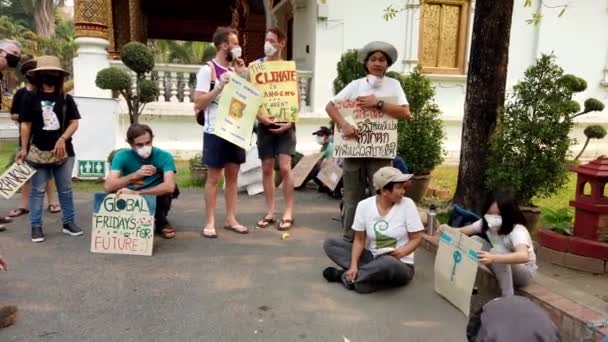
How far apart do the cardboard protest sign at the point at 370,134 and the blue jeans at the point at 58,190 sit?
2.55 meters

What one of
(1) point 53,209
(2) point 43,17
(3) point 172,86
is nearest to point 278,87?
(1) point 53,209

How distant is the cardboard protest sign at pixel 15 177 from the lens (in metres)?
4.41

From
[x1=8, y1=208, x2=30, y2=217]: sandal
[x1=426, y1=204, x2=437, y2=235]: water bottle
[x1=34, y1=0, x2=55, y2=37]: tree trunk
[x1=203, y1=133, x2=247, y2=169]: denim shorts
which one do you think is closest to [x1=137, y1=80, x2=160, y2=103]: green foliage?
[x1=8, y1=208, x2=30, y2=217]: sandal

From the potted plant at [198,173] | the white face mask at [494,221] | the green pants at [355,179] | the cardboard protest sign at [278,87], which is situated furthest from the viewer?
the potted plant at [198,173]

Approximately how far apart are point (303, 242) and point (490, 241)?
1800 mm

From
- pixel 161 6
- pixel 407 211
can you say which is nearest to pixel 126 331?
pixel 407 211

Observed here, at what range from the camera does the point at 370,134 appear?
13.4ft

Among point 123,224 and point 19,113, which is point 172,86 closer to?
point 19,113

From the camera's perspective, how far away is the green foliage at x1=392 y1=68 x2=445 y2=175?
6082mm

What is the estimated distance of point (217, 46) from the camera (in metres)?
4.38

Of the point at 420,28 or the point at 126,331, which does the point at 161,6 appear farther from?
the point at 126,331

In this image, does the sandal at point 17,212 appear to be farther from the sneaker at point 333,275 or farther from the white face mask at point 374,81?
the white face mask at point 374,81

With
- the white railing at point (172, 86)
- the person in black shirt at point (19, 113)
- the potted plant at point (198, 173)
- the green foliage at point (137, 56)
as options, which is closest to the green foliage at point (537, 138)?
the potted plant at point (198, 173)

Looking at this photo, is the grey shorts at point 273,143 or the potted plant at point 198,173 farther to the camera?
the potted plant at point 198,173
